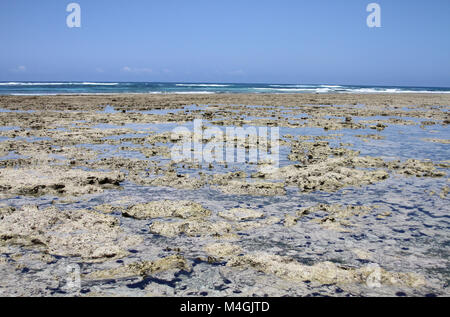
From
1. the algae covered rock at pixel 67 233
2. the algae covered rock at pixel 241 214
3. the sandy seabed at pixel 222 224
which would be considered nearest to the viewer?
the sandy seabed at pixel 222 224

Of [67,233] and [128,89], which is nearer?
[67,233]

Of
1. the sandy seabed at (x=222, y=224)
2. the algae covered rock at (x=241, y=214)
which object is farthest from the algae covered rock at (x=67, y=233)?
the algae covered rock at (x=241, y=214)

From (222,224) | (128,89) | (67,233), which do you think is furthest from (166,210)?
(128,89)

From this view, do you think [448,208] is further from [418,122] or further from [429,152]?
[418,122]

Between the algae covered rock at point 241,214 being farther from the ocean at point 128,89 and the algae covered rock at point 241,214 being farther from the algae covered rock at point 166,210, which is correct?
the ocean at point 128,89

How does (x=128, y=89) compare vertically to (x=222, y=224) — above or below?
above

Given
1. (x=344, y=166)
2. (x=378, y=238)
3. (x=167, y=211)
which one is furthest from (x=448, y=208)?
(x=167, y=211)

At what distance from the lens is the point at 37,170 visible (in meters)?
8.38

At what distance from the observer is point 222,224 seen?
5477 millimetres

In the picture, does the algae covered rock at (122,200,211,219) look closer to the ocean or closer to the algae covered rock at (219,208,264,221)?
the algae covered rock at (219,208,264,221)

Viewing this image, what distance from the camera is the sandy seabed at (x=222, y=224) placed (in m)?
3.92

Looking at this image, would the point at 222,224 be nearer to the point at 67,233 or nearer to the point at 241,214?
the point at 241,214
